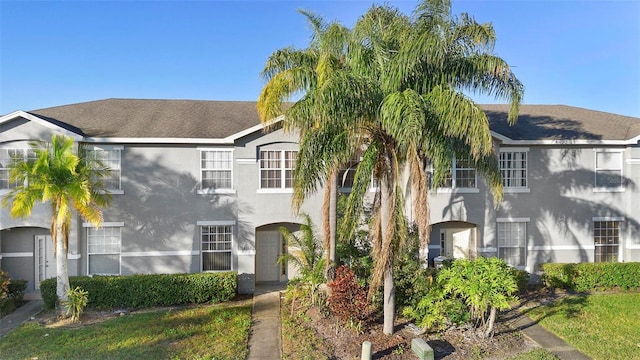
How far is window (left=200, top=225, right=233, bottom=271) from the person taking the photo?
15258 mm

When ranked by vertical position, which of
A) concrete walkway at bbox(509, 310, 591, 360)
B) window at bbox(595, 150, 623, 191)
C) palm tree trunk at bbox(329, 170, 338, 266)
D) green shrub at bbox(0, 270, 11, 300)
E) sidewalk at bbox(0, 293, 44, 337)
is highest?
window at bbox(595, 150, 623, 191)

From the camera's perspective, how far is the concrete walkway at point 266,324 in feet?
31.5

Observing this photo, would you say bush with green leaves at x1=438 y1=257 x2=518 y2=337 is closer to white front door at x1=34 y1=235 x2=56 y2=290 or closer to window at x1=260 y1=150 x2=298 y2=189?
window at x1=260 y1=150 x2=298 y2=189

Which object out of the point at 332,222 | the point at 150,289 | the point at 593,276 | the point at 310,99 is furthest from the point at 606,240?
the point at 150,289

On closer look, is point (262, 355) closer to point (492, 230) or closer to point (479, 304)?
point (479, 304)

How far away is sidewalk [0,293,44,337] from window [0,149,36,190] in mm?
4361

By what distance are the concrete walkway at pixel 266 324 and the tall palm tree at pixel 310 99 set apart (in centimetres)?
260

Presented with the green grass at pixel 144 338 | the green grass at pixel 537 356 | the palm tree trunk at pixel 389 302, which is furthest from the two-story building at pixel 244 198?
the green grass at pixel 537 356

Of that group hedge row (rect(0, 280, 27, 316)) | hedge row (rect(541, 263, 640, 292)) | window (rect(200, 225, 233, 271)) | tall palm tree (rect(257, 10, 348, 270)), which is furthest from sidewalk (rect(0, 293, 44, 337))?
hedge row (rect(541, 263, 640, 292))

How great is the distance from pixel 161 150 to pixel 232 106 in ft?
15.8

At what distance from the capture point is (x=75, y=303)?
11812 mm

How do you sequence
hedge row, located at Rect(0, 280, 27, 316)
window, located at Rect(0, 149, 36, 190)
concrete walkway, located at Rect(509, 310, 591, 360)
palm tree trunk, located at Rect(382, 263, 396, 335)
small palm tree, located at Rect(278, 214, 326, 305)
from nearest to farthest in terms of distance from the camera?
1. concrete walkway, located at Rect(509, 310, 591, 360)
2. palm tree trunk, located at Rect(382, 263, 396, 335)
3. small palm tree, located at Rect(278, 214, 326, 305)
4. hedge row, located at Rect(0, 280, 27, 316)
5. window, located at Rect(0, 149, 36, 190)

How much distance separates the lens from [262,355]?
9.38 meters

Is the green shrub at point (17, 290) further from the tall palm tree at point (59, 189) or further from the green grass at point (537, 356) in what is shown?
the green grass at point (537, 356)
